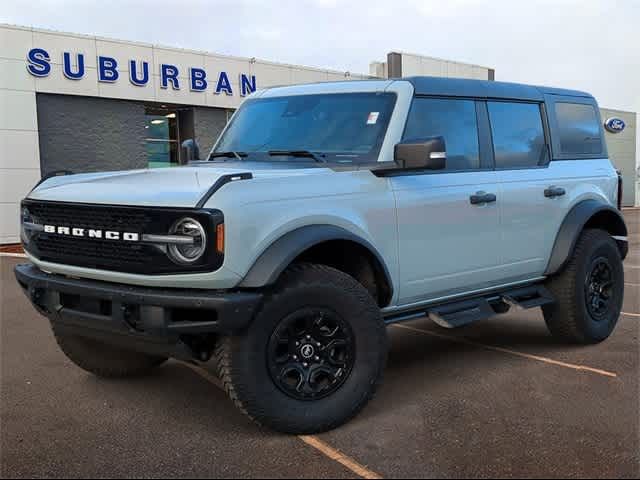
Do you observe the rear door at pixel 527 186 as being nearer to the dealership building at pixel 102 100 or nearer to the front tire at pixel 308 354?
the front tire at pixel 308 354

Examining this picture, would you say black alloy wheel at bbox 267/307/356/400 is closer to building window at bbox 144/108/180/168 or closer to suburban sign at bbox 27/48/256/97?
suburban sign at bbox 27/48/256/97

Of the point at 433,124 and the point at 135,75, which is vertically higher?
the point at 135,75

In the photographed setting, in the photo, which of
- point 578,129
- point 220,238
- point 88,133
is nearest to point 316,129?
point 220,238

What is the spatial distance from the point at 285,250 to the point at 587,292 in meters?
3.17

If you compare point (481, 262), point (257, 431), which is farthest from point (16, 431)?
point (481, 262)

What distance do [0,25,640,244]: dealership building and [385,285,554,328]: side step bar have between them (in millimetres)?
13292

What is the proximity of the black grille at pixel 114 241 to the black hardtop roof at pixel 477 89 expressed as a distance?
6.72ft

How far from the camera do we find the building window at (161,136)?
18.5 meters

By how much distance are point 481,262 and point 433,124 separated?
3.36 feet

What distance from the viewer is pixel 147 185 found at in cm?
358

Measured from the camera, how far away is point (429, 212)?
433 centimetres

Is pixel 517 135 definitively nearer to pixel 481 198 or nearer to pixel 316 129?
pixel 481 198

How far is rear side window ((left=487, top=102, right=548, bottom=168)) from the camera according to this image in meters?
5.05

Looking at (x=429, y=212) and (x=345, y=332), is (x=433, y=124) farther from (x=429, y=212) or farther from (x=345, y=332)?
(x=345, y=332)
